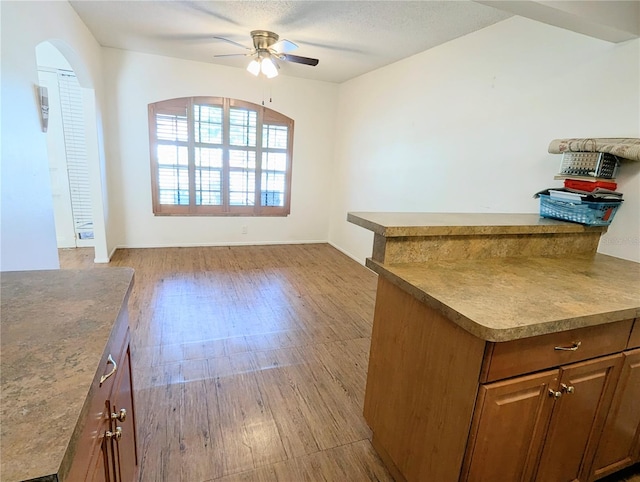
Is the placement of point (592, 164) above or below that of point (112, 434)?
above

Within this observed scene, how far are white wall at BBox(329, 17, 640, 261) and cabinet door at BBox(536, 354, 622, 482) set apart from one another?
956 millimetres

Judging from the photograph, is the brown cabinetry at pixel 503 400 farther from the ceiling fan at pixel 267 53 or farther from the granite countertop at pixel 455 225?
the ceiling fan at pixel 267 53

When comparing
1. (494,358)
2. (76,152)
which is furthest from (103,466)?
(76,152)

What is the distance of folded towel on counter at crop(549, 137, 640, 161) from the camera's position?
1675 millimetres

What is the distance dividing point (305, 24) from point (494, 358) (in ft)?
10.2

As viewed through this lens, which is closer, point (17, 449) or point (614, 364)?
point (17, 449)

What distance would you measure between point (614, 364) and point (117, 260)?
4.88 meters

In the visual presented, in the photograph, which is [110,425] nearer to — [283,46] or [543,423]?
[543,423]

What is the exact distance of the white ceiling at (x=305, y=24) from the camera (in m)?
2.65

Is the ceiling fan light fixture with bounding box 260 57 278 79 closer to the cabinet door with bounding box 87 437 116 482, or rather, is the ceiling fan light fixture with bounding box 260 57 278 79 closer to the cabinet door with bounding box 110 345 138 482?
the cabinet door with bounding box 110 345 138 482

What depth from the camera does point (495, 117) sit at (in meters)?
2.74

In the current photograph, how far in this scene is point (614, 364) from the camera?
1343 mm

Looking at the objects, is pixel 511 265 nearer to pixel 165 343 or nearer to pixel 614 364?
pixel 614 364

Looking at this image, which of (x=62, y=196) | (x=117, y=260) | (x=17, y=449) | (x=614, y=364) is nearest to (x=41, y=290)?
(x=17, y=449)
